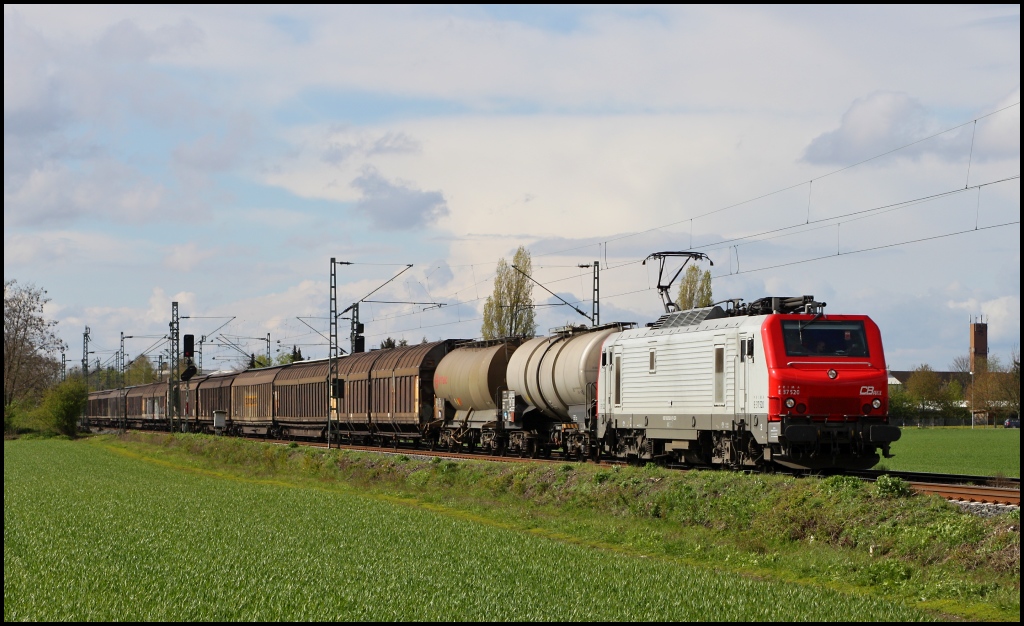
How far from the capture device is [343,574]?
1698 centimetres

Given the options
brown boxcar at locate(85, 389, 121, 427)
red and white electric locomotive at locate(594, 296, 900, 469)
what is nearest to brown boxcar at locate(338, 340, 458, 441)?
red and white electric locomotive at locate(594, 296, 900, 469)

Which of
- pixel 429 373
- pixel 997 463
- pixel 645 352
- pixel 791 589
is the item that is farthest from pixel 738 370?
pixel 997 463

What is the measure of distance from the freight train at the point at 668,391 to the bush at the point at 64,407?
5242cm

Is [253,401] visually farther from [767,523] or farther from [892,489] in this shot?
[892,489]

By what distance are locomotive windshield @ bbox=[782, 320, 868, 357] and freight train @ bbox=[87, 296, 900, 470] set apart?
0.09ft

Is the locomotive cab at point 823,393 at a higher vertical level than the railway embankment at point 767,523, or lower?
higher

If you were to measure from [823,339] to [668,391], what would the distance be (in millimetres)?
4779

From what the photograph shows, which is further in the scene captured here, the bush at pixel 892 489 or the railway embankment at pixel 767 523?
the bush at pixel 892 489

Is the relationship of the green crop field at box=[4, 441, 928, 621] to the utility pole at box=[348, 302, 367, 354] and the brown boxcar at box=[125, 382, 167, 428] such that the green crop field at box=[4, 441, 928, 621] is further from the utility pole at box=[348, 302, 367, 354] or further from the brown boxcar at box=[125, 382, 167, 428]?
the brown boxcar at box=[125, 382, 167, 428]

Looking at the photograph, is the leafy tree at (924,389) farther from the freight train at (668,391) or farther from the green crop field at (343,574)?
the green crop field at (343,574)

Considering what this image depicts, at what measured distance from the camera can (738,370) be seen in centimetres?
2625

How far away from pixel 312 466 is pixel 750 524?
2520 centimetres

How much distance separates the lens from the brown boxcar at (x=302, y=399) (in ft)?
190

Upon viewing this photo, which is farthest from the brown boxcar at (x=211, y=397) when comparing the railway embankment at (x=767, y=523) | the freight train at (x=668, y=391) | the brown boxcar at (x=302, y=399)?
the railway embankment at (x=767, y=523)
